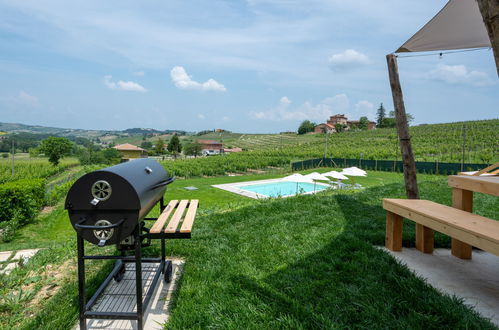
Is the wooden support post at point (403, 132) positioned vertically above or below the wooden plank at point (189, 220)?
above

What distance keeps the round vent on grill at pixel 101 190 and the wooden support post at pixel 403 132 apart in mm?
4077

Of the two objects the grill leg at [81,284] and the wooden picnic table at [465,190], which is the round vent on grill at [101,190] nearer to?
the grill leg at [81,284]

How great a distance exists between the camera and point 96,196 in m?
1.97

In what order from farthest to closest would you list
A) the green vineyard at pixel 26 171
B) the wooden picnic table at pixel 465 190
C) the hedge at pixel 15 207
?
1. the green vineyard at pixel 26 171
2. the hedge at pixel 15 207
3. the wooden picnic table at pixel 465 190

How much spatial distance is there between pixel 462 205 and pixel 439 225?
2.51ft

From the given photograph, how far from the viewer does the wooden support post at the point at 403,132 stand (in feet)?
14.5

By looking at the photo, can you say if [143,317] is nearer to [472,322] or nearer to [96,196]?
[96,196]

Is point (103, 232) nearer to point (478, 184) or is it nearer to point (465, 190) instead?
point (478, 184)

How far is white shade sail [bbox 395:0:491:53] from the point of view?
404 centimetres

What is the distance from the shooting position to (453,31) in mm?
4527

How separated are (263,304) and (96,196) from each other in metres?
1.38

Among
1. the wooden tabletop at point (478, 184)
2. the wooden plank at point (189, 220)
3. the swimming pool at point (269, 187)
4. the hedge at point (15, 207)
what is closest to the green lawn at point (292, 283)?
the wooden plank at point (189, 220)

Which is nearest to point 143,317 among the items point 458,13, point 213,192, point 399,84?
point 399,84

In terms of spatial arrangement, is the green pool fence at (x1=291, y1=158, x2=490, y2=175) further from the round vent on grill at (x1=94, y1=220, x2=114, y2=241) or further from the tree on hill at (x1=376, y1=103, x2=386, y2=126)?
the tree on hill at (x1=376, y1=103, x2=386, y2=126)
